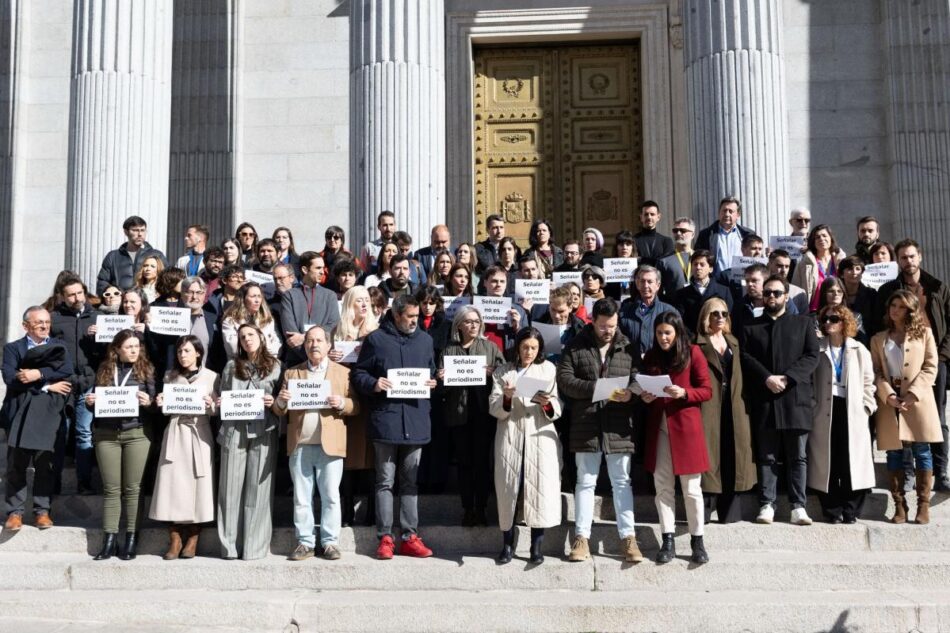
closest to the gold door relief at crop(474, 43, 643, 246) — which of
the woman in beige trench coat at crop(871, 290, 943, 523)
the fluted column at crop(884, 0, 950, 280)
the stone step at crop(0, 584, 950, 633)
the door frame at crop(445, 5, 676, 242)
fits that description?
the door frame at crop(445, 5, 676, 242)

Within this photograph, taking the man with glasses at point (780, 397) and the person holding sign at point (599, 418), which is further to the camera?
the man with glasses at point (780, 397)

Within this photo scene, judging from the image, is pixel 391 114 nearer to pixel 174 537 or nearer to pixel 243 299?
pixel 243 299

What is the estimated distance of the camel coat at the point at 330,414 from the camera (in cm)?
913

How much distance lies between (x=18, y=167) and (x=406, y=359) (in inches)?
415

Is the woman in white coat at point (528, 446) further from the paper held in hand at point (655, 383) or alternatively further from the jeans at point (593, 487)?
the paper held in hand at point (655, 383)

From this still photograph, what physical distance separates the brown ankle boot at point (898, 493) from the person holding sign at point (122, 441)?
664 centimetres

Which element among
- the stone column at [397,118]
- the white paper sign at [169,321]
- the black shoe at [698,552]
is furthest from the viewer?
the stone column at [397,118]

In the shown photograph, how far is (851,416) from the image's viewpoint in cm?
942

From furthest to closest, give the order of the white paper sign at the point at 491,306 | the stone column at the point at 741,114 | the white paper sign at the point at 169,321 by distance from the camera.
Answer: the stone column at the point at 741,114 → the white paper sign at the point at 491,306 → the white paper sign at the point at 169,321

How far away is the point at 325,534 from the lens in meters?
9.03

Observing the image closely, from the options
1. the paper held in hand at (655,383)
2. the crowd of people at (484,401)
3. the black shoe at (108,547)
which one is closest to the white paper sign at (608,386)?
the crowd of people at (484,401)

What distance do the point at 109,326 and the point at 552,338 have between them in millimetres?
4172

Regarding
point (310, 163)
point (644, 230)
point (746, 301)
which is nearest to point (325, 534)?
point (746, 301)

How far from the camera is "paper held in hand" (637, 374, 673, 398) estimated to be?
340 inches
